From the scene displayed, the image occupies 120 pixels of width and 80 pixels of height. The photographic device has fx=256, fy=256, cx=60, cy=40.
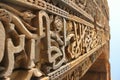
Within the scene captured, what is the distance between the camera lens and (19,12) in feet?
2.73

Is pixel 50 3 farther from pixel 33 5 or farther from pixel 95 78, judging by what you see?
pixel 95 78

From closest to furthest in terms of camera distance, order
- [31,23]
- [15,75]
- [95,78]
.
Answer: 1. [15,75]
2. [31,23]
3. [95,78]

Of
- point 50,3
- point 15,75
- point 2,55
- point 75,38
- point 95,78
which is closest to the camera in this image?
point 2,55

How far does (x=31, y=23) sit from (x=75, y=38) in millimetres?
700

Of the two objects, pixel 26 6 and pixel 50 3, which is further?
pixel 50 3

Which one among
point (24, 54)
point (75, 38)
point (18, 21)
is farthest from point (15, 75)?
point (75, 38)

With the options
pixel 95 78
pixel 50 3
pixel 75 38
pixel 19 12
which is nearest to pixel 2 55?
pixel 19 12

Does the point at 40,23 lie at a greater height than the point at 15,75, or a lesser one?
greater

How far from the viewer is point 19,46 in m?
0.78

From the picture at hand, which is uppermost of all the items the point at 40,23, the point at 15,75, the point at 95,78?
the point at 40,23

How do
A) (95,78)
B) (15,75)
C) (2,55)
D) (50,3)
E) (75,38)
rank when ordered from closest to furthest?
(2,55) < (15,75) < (50,3) < (75,38) < (95,78)

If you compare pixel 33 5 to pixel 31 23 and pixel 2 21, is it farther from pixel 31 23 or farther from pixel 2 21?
pixel 2 21

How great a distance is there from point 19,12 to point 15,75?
20 cm

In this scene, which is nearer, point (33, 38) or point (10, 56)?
point (10, 56)
